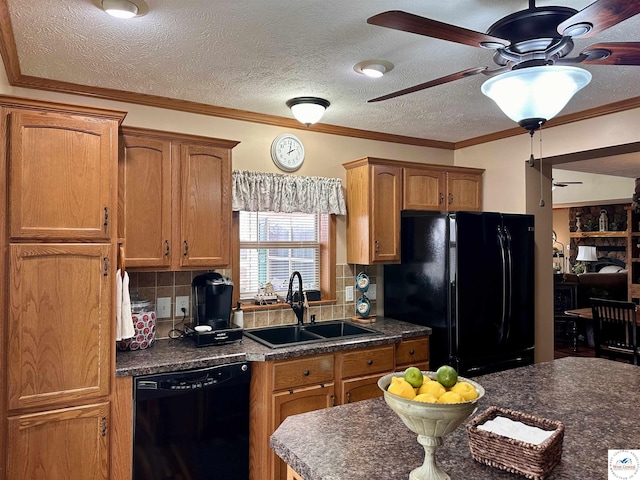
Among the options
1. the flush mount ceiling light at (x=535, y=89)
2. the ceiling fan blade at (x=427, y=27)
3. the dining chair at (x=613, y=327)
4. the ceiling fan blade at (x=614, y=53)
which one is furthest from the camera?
the dining chair at (x=613, y=327)

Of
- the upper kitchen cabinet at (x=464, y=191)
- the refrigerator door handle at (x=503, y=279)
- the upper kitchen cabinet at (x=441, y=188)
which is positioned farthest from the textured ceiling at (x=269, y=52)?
the refrigerator door handle at (x=503, y=279)

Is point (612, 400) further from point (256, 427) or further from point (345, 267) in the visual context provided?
point (345, 267)

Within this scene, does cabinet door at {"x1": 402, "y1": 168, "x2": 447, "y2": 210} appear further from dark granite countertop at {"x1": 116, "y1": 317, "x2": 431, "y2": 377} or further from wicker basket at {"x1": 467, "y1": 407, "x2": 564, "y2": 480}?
wicker basket at {"x1": 467, "y1": 407, "x2": 564, "y2": 480}

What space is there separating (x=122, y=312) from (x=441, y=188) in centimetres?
266

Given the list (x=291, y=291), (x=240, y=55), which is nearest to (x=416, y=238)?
(x=291, y=291)

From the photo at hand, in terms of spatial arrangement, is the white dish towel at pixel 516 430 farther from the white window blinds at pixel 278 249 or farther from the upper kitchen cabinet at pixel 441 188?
the upper kitchen cabinet at pixel 441 188

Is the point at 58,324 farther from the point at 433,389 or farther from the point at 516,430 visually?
the point at 516,430

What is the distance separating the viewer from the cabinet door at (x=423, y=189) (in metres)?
3.79

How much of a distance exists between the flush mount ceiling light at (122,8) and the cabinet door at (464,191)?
2822 mm

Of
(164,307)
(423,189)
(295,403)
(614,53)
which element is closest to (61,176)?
(164,307)

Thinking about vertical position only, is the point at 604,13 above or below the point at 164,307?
above

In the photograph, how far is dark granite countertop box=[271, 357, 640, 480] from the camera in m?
1.36

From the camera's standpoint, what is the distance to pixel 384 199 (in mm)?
3678

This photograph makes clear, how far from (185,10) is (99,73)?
3.20 ft
